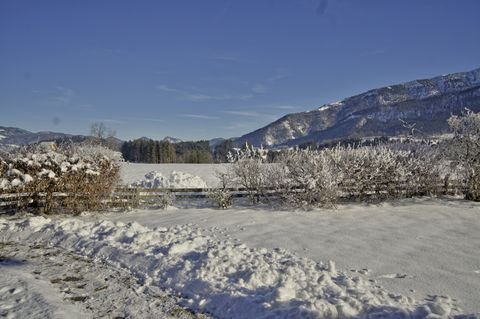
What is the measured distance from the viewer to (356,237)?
913 centimetres

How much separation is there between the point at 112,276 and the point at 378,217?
801 centimetres

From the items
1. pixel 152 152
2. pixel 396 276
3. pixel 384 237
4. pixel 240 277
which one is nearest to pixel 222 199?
pixel 384 237

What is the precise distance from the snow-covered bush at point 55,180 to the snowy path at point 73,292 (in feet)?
17.1

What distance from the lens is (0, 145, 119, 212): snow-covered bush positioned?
41.6 feet

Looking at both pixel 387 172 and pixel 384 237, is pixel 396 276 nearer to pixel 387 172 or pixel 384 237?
pixel 384 237

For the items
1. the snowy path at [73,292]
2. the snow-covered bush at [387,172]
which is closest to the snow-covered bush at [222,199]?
the snow-covered bush at [387,172]

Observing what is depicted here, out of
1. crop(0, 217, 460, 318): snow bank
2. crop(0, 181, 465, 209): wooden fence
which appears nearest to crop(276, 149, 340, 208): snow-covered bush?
crop(0, 181, 465, 209): wooden fence

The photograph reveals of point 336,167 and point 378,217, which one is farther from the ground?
point 336,167

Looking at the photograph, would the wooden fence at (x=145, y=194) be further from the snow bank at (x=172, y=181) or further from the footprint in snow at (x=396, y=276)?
the footprint in snow at (x=396, y=276)

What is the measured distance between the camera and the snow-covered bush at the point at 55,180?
41.6 ft

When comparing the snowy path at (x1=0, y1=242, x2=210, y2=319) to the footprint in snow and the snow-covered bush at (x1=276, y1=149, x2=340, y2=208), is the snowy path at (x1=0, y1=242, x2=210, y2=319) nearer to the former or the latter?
the footprint in snow

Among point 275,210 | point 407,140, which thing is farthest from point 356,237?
point 407,140

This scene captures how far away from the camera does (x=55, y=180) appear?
12.9 m

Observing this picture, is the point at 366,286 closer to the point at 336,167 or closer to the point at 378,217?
the point at 378,217
